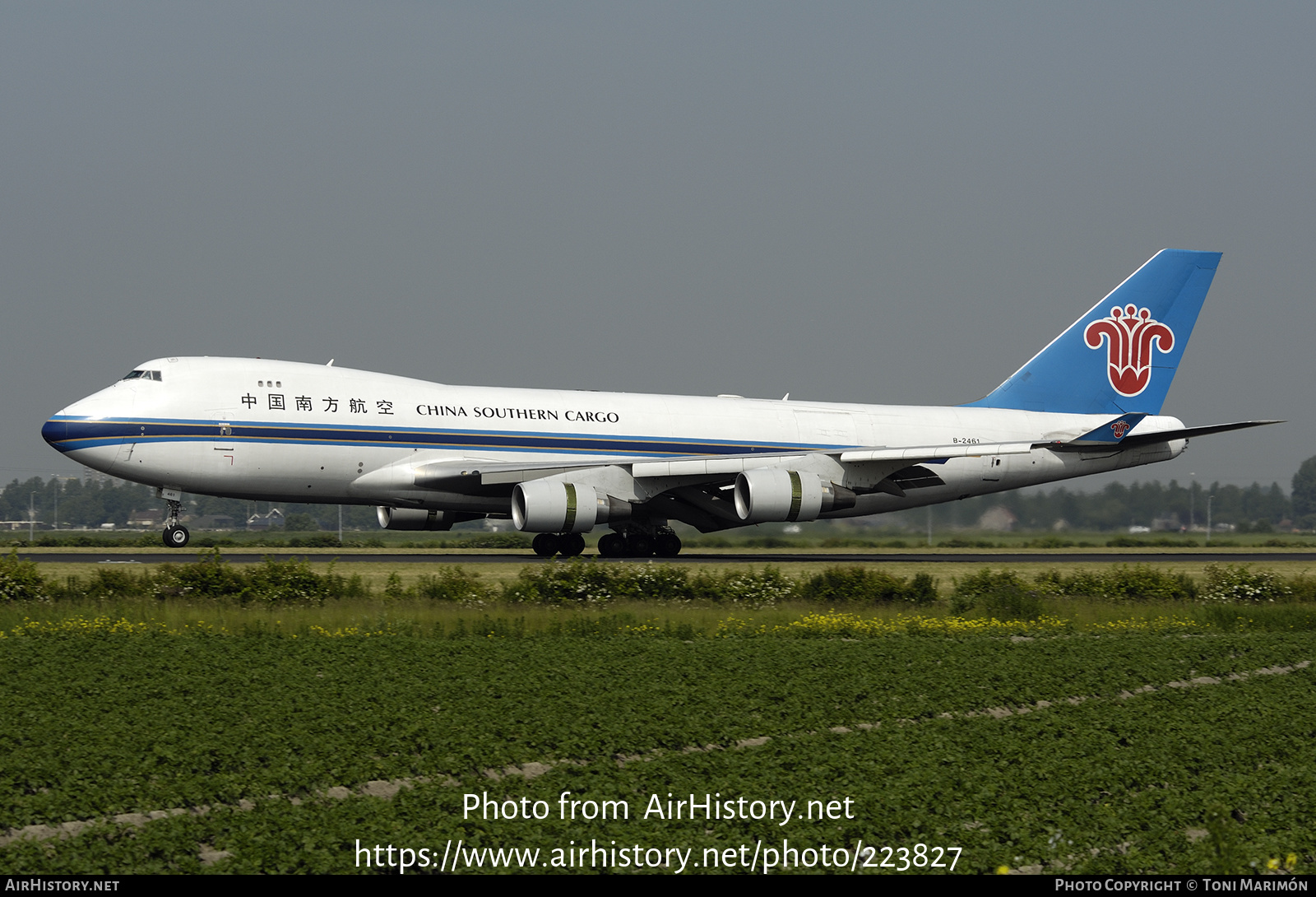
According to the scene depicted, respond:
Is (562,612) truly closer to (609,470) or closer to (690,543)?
(609,470)

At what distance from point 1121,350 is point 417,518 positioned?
21.9m

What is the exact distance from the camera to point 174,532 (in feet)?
94.5

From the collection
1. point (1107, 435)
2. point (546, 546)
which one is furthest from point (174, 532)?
point (1107, 435)

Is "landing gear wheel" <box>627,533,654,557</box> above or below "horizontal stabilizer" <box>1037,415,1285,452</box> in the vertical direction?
below

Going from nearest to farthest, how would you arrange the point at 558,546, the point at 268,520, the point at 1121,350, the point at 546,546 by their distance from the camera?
the point at 546,546
the point at 558,546
the point at 1121,350
the point at 268,520

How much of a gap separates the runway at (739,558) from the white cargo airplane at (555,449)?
1.03 meters

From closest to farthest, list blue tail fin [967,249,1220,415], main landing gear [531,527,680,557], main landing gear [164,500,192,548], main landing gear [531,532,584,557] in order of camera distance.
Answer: main landing gear [164,500,192,548], main landing gear [531,532,584,557], main landing gear [531,527,680,557], blue tail fin [967,249,1220,415]

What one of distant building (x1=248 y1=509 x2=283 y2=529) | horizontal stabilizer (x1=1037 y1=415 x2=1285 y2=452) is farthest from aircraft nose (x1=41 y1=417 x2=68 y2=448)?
distant building (x1=248 y1=509 x2=283 y2=529)

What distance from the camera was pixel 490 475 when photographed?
2864 cm

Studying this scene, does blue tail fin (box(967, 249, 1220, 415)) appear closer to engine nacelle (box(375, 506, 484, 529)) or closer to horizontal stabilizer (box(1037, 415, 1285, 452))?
horizontal stabilizer (box(1037, 415, 1285, 452))

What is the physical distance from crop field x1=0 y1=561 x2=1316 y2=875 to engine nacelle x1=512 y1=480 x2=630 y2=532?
30.6 ft

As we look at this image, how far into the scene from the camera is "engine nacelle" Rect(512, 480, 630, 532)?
27.3m

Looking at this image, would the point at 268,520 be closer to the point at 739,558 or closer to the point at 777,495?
the point at 739,558
